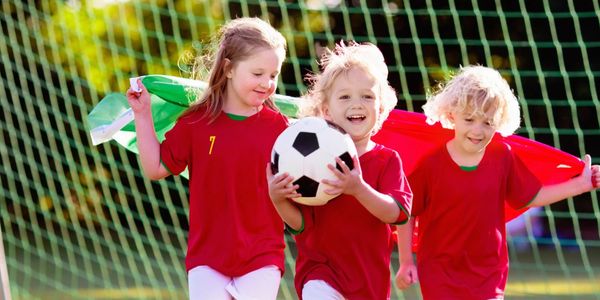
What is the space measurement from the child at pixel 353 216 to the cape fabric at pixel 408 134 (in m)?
0.58

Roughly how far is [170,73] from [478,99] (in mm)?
6676

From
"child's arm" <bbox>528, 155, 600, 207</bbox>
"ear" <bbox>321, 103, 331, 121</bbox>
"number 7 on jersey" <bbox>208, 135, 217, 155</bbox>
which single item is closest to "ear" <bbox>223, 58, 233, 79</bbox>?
"number 7 on jersey" <bbox>208, 135, 217, 155</bbox>

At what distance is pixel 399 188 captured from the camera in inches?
139

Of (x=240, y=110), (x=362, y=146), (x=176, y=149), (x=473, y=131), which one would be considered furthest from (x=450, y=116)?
(x=176, y=149)

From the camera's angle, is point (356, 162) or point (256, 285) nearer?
point (356, 162)

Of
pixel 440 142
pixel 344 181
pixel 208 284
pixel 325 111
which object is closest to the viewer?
pixel 344 181

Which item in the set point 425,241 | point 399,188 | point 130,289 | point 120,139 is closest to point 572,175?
point 425,241

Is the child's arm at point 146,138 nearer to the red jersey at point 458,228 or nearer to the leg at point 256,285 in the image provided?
the leg at point 256,285

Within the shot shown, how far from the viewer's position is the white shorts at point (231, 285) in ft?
12.3

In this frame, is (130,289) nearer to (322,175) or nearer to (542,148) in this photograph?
(542,148)

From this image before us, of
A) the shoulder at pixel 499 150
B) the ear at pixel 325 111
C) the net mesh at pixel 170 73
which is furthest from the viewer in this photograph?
the net mesh at pixel 170 73

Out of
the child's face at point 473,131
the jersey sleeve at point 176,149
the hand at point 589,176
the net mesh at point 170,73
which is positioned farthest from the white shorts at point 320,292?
the net mesh at point 170,73

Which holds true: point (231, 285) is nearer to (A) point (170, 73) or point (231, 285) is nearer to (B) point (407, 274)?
(B) point (407, 274)

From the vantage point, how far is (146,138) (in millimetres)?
3779
